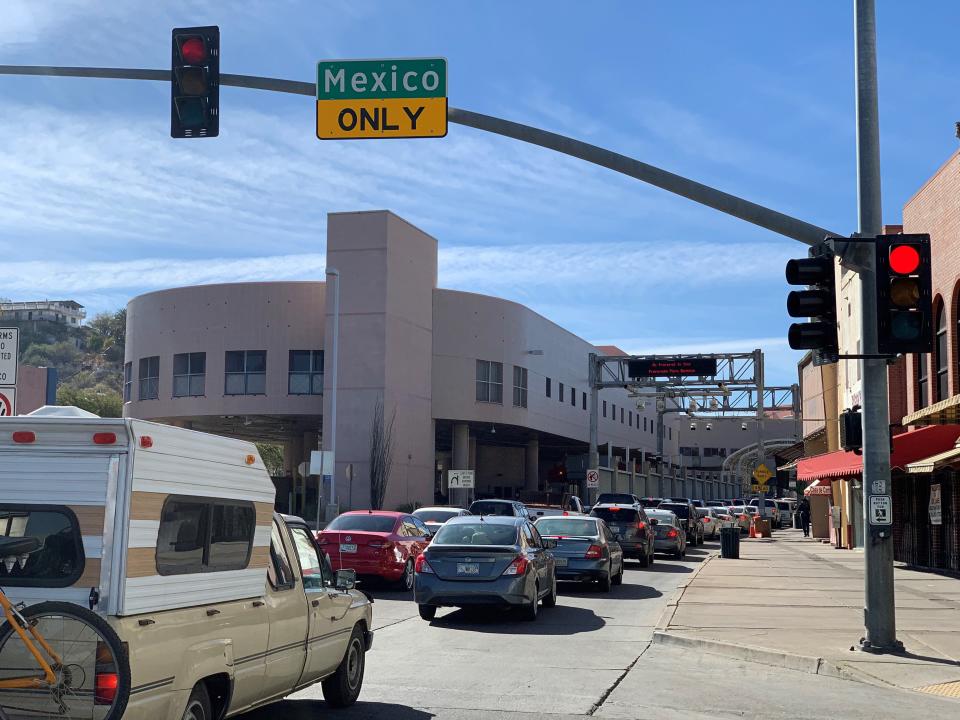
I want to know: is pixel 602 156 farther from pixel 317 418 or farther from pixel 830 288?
pixel 317 418

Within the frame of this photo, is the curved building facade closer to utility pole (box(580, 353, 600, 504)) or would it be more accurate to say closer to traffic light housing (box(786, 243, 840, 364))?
utility pole (box(580, 353, 600, 504))

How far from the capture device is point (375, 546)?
21328 millimetres

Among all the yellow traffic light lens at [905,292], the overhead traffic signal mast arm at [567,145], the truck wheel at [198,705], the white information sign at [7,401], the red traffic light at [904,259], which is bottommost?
the truck wheel at [198,705]

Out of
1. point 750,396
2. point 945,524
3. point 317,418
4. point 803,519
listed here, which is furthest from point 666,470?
point 945,524

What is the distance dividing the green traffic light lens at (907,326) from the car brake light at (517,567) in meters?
6.39

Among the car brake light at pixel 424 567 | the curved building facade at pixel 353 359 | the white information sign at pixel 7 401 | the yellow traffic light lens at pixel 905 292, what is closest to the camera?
the yellow traffic light lens at pixel 905 292

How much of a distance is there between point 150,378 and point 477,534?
147 feet

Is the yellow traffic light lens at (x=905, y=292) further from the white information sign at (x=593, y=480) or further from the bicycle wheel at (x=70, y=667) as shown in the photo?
the white information sign at (x=593, y=480)

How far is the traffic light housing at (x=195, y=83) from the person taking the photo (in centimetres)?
1219

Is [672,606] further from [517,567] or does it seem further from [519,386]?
[519,386]

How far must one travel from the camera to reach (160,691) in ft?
21.2

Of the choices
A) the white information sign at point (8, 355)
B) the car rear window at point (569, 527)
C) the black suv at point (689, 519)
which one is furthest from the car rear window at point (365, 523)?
the black suv at point (689, 519)

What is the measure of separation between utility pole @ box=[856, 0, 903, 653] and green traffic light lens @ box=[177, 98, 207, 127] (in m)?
7.38

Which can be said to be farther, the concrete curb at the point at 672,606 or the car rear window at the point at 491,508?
the car rear window at the point at 491,508
